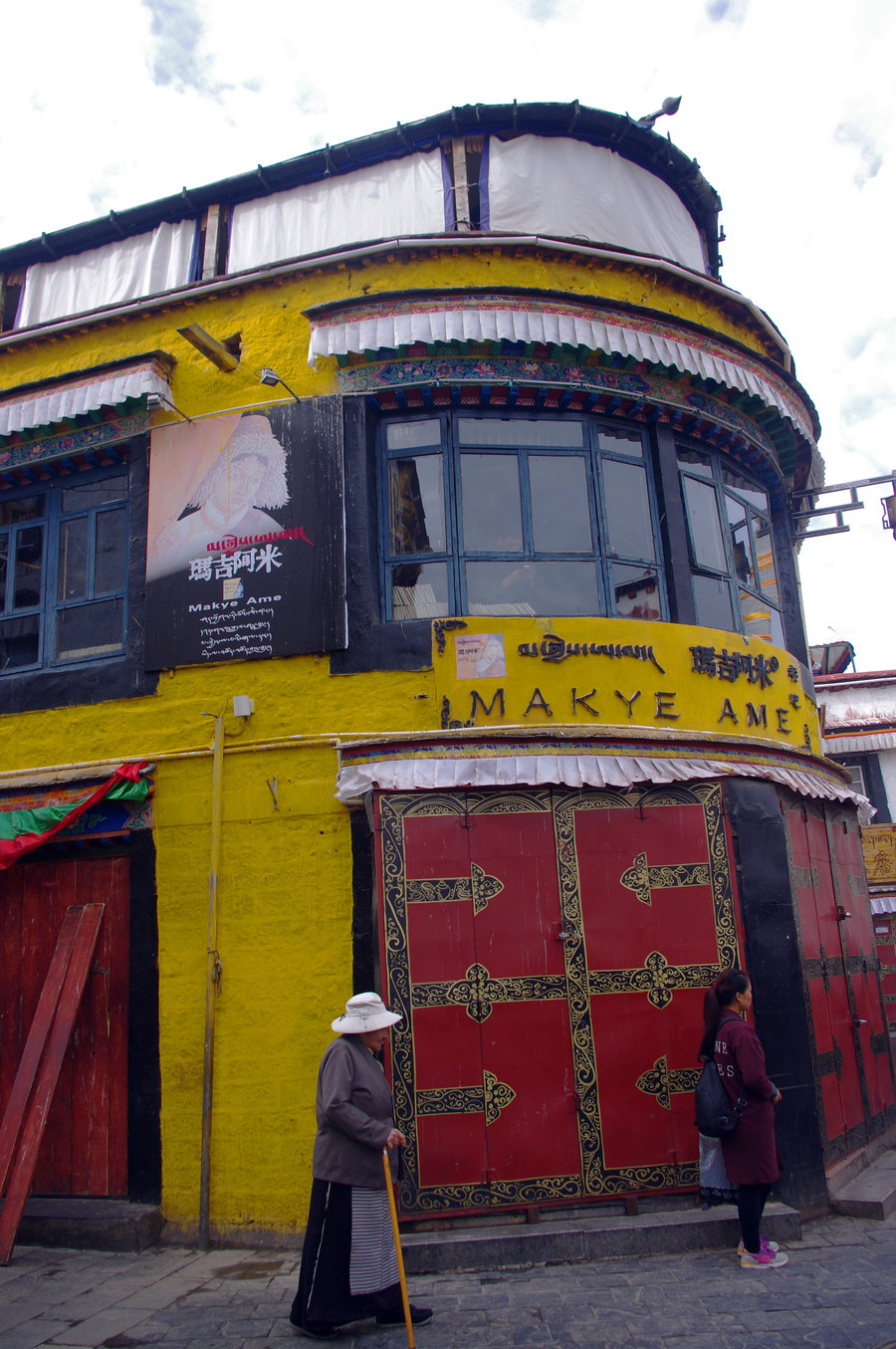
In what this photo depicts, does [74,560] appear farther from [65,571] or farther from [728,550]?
[728,550]

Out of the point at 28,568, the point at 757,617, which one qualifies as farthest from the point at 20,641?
the point at 757,617

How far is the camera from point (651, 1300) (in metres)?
5.07

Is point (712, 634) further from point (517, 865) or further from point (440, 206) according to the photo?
point (440, 206)

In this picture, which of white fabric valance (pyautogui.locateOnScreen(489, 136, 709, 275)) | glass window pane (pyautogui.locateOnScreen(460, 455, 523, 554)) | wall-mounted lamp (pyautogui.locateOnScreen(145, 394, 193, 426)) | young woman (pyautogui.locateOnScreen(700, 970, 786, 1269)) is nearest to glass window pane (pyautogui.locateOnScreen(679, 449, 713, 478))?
glass window pane (pyautogui.locateOnScreen(460, 455, 523, 554))

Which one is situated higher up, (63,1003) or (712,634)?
(712,634)

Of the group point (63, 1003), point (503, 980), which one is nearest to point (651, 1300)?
point (503, 980)

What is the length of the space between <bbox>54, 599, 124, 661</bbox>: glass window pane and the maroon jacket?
216 inches

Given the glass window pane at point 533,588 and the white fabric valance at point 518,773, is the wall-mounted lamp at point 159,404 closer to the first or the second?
the glass window pane at point 533,588

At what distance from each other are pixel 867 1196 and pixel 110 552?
7.49m

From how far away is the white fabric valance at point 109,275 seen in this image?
30.3 ft

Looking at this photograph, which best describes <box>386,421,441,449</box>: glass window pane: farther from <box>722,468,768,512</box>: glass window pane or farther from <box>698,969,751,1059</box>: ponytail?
<box>698,969,751,1059</box>: ponytail

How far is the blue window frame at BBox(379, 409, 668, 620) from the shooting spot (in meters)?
7.47

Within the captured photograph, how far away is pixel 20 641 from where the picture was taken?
27.8 feet

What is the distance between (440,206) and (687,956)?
6470mm
